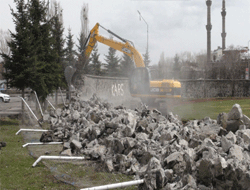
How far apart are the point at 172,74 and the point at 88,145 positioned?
5531 centimetres

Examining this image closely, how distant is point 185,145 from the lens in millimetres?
5492

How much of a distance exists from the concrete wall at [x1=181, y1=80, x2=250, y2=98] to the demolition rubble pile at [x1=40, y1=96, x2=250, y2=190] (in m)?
28.7

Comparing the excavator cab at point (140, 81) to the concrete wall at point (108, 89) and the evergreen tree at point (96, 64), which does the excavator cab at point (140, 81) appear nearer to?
the concrete wall at point (108, 89)

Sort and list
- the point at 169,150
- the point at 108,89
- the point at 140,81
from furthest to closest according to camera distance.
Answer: the point at 108,89, the point at 140,81, the point at 169,150

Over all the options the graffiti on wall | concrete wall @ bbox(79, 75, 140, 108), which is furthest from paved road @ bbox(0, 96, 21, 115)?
the graffiti on wall

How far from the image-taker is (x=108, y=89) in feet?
86.5

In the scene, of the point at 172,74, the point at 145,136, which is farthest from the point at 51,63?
the point at 172,74

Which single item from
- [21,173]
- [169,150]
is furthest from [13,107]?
[169,150]

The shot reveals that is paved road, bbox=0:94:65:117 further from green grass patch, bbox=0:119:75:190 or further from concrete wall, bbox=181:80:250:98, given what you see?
concrete wall, bbox=181:80:250:98

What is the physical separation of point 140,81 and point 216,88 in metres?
21.1

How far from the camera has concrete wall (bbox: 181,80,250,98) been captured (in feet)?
119

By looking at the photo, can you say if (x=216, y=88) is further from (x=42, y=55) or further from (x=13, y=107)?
(x=13, y=107)

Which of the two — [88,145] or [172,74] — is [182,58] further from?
[88,145]

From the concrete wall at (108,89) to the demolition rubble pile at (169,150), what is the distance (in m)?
13.0
